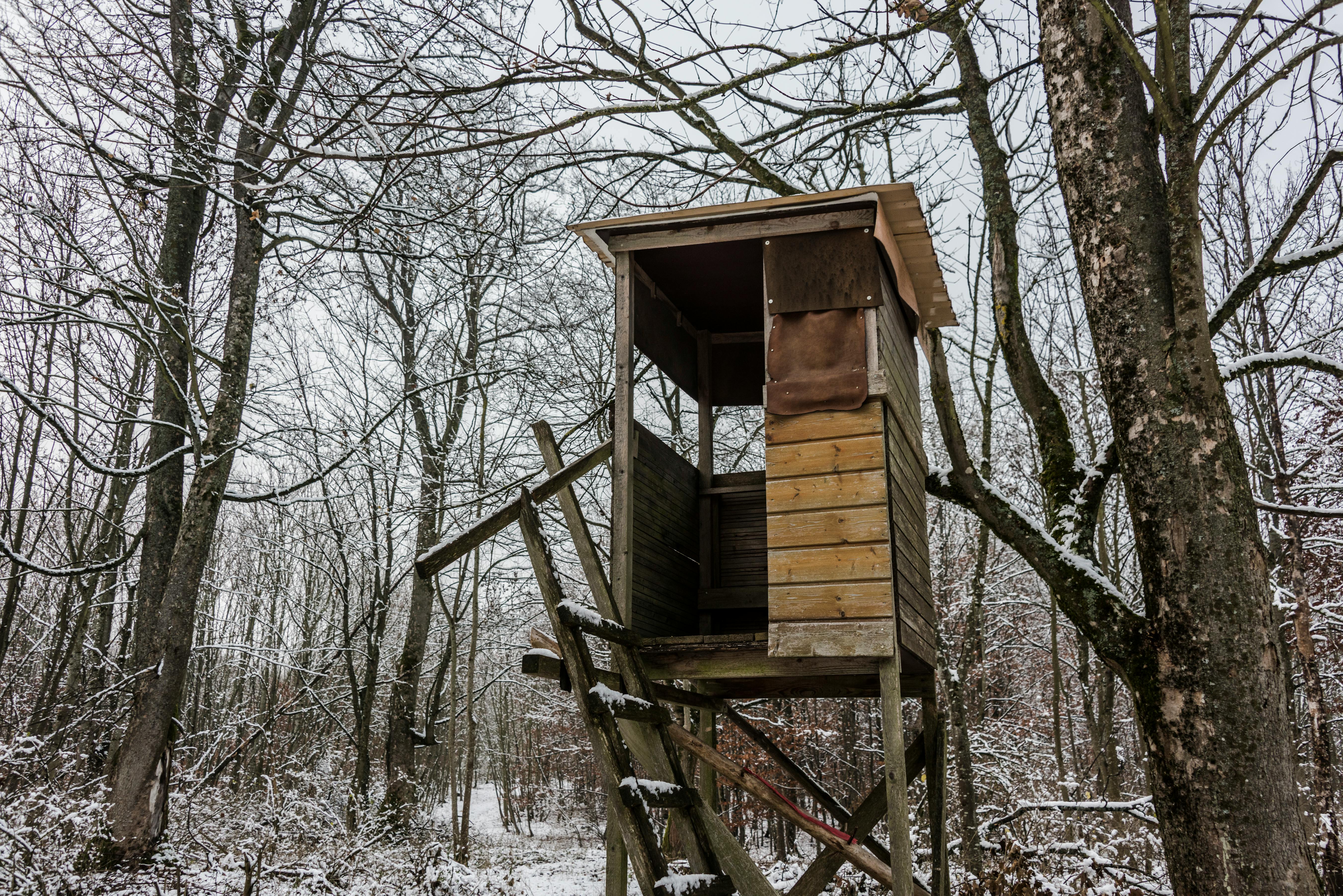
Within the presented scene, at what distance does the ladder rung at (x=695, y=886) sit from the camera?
4.15 meters

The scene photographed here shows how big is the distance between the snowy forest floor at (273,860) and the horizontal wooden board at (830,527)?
409 cm

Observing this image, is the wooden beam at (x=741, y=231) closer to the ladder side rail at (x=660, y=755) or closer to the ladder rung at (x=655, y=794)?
the ladder side rail at (x=660, y=755)

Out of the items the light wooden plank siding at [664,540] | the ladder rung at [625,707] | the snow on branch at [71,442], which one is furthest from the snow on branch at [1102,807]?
the snow on branch at [71,442]

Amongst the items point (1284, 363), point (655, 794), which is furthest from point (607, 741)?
point (1284, 363)

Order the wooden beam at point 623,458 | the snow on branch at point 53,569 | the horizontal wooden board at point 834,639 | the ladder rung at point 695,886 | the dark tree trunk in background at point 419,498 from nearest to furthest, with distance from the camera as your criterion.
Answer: the ladder rung at point 695,886
the horizontal wooden board at point 834,639
the wooden beam at point 623,458
the snow on branch at point 53,569
the dark tree trunk in background at point 419,498

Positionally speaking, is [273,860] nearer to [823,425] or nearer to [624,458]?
[624,458]

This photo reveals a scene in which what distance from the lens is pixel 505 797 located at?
2472 cm

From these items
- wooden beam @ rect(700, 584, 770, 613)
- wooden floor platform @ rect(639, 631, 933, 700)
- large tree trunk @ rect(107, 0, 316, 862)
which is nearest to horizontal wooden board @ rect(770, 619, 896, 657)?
wooden floor platform @ rect(639, 631, 933, 700)

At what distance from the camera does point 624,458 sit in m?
5.43

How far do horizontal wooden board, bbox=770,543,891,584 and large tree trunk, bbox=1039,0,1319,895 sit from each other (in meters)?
1.15

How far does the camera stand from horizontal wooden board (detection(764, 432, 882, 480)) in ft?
16.3

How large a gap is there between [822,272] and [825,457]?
3.73 feet

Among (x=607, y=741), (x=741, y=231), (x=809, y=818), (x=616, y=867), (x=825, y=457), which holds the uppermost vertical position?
(x=741, y=231)

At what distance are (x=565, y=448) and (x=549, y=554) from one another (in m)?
10.4
